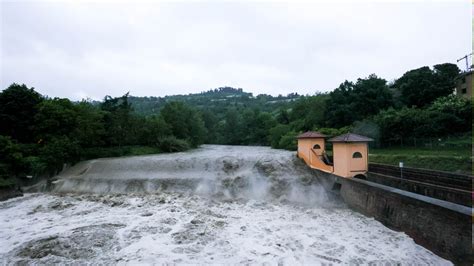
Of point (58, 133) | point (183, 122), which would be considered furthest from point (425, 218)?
point (183, 122)

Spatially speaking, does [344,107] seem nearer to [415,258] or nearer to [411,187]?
[411,187]

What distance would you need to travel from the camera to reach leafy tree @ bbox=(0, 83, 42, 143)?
797 inches

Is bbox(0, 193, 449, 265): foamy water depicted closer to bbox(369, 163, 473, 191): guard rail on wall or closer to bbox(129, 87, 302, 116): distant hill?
bbox(369, 163, 473, 191): guard rail on wall

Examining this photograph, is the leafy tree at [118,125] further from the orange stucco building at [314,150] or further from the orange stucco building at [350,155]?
the orange stucco building at [350,155]

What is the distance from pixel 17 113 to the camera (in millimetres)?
20703

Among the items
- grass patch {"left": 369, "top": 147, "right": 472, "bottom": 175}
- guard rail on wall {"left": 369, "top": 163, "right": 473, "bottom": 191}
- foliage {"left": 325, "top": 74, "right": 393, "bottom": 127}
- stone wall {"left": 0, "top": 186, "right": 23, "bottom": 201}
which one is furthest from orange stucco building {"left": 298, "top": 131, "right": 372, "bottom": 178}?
stone wall {"left": 0, "top": 186, "right": 23, "bottom": 201}

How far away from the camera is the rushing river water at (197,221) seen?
767 centimetres

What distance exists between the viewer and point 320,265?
279 inches

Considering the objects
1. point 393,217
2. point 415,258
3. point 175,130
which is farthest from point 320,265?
point 175,130

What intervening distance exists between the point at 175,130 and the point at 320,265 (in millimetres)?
31258

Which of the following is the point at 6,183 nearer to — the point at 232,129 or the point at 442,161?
the point at 442,161

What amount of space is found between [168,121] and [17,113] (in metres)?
17.3

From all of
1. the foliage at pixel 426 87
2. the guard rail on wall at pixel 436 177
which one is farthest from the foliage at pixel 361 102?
the guard rail on wall at pixel 436 177

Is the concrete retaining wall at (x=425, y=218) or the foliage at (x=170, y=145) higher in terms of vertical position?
the foliage at (x=170, y=145)
